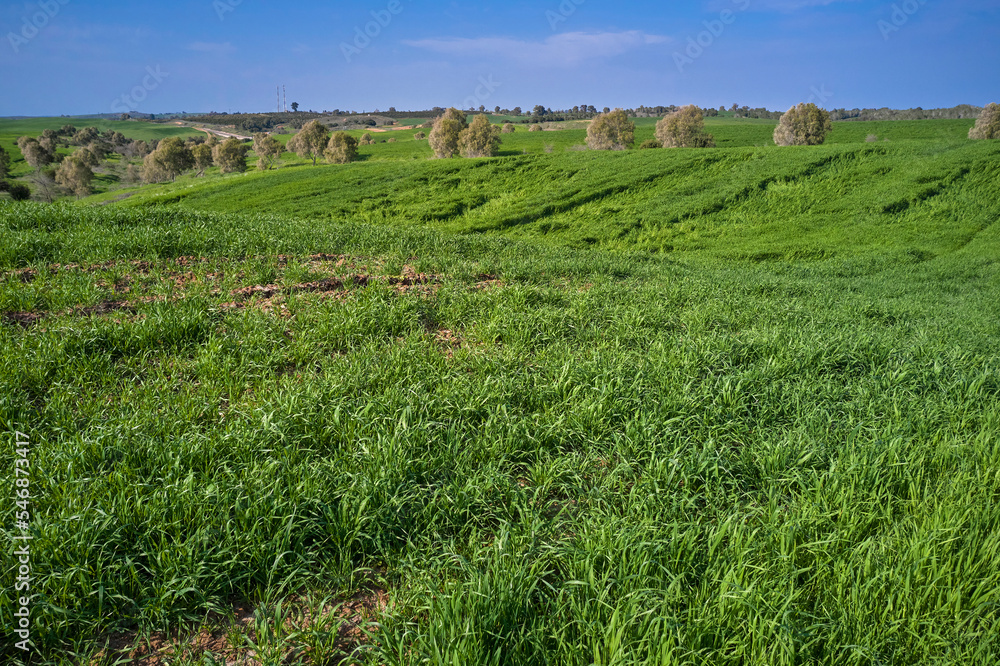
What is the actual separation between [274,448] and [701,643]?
10.2 feet

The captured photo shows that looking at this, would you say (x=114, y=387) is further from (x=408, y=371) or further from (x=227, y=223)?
(x=227, y=223)

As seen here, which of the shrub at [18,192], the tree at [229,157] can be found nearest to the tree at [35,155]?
the shrub at [18,192]

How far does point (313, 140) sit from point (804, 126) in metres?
78.0

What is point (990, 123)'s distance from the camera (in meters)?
46.9

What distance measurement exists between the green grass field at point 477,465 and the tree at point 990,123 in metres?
58.0

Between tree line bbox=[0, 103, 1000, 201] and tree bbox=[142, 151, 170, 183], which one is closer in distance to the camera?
tree line bbox=[0, 103, 1000, 201]

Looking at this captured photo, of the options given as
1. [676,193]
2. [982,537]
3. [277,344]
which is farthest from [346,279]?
[676,193]

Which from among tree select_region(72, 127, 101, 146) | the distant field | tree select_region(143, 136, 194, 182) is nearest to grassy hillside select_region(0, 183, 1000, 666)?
tree select_region(143, 136, 194, 182)

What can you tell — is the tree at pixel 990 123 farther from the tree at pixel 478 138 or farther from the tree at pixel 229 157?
the tree at pixel 229 157

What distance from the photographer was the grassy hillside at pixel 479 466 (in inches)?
96.5

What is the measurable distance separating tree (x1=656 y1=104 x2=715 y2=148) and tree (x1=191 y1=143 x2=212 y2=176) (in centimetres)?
8705

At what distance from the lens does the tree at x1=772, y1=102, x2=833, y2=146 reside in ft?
179

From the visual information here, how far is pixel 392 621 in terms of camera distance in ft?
8.25

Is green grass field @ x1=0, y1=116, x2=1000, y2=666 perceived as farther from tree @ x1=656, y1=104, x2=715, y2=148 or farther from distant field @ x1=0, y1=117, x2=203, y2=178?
distant field @ x1=0, y1=117, x2=203, y2=178
